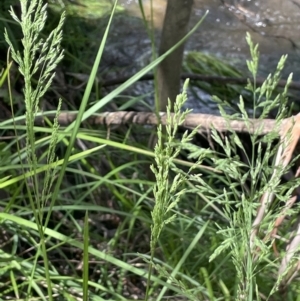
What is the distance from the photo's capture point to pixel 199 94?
2.37 metres

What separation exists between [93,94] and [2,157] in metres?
0.73

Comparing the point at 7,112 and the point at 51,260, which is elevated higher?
the point at 7,112

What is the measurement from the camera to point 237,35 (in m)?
3.25

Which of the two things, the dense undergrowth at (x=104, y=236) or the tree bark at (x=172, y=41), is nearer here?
the dense undergrowth at (x=104, y=236)

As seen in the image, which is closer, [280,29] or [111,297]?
[111,297]

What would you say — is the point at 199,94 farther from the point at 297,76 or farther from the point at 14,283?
the point at 14,283

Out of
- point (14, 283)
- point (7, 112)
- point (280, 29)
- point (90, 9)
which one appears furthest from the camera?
point (280, 29)

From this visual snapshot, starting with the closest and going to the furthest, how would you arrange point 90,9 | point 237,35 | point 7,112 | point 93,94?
point 7,112, point 93,94, point 90,9, point 237,35

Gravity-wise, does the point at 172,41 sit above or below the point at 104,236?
above

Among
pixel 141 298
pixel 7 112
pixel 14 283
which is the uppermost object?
pixel 7 112

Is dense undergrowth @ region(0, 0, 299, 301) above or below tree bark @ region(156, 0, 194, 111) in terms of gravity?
below

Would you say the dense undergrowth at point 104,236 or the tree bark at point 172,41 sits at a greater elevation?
the tree bark at point 172,41

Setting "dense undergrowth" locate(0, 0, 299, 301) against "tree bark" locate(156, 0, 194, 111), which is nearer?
"dense undergrowth" locate(0, 0, 299, 301)

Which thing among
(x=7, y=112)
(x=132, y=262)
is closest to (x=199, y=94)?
(x=7, y=112)
